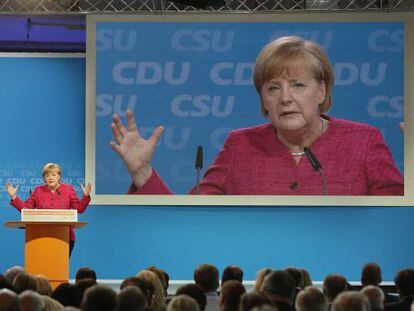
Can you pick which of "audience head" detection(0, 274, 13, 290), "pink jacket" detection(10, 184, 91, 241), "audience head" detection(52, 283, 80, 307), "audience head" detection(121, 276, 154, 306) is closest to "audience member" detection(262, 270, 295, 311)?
"audience head" detection(121, 276, 154, 306)

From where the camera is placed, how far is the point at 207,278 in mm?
6574

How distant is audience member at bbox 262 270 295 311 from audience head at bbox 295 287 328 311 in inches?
20.4

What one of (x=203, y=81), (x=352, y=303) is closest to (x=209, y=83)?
(x=203, y=81)

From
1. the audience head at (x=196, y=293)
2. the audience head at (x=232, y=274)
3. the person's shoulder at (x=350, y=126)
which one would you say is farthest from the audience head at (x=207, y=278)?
the person's shoulder at (x=350, y=126)

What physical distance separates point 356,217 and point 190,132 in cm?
211

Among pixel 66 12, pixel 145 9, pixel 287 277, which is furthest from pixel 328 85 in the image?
pixel 287 277

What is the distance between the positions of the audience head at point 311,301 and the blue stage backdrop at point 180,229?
6465 mm

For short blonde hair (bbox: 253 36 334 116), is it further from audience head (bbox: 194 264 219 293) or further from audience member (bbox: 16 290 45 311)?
audience member (bbox: 16 290 45 311)

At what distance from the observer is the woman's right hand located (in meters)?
11.6

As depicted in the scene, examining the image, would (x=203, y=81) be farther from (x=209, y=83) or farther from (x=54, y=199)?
(x=54, y=199)

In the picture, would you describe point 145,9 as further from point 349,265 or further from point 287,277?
point 287,277

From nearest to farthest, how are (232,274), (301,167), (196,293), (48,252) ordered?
(196,293) < (232,274) < (48,252) < (301,167)

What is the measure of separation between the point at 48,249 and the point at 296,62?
433cm

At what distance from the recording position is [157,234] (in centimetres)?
1175
